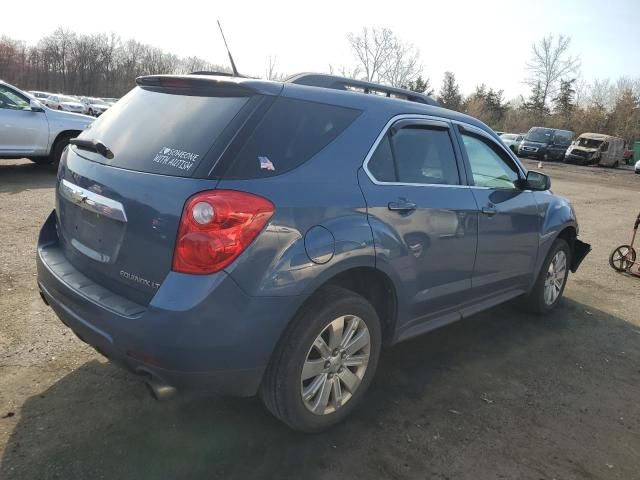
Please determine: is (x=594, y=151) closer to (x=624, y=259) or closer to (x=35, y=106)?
(x=624, y=259)

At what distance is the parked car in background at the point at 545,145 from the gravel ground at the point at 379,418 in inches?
1315

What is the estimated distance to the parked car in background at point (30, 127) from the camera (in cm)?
920

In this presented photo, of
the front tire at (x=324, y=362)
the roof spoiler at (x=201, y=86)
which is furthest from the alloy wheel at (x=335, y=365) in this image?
the roof spoiler at (x=201, y=86)

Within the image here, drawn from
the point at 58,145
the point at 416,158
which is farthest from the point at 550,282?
the point at 58,145

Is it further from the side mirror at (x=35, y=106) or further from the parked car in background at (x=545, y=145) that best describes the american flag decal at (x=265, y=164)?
the parked car in background at (x=545, y=145)

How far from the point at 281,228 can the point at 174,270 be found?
502 mm

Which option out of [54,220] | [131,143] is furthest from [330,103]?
[54,220]

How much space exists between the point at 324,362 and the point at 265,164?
106 centimetres

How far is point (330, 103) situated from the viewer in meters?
2.90

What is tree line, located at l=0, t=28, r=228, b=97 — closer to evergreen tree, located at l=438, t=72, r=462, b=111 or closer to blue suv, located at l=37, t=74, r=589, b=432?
evergreen tree, located at l=438, t=72, r=462, b=111

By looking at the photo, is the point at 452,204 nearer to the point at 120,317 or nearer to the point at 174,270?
the point at 174,270

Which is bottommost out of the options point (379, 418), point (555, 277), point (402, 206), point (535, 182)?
point (379, 418)

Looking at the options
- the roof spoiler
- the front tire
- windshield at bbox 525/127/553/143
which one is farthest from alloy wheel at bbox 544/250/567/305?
windshield at bbox 525/127/553/143

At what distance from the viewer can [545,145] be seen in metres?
34.9
